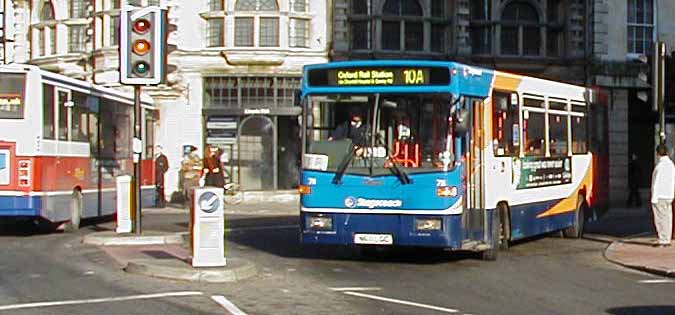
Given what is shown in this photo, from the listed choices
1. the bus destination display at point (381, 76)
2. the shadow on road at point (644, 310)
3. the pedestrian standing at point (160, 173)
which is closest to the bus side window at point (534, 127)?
the bus destination display at point (381, 76)

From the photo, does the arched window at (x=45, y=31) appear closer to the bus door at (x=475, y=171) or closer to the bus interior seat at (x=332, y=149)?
the bus interior seat at (x=332, y=149)

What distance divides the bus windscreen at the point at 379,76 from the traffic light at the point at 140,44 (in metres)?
3.25

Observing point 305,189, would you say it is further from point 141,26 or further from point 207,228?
point 141,26

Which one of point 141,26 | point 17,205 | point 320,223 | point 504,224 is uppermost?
point 141,26

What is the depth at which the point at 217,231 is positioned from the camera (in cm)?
1523

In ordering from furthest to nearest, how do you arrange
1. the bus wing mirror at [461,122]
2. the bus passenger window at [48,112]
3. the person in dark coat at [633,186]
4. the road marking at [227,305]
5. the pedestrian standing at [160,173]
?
1. the person in dark coat at [633,186]
2. the pedestrian standing at [160,173]
3. the bus passenger window at [48,112]
4. the bus wing mirror at [461,122]
5. the road marking at [227,305]

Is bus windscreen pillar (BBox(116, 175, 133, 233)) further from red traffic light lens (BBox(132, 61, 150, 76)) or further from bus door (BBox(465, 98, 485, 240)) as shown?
bus door (BBox(465, 98, 485, 240))

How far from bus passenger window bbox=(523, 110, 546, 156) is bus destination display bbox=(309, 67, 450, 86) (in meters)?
3.20

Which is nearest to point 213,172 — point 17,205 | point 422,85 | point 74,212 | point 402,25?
point 74,212

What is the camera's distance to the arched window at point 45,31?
136ft

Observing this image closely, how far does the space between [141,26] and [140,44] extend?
291 mm

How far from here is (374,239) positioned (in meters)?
16.8

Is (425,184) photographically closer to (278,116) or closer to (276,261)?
(276,261)

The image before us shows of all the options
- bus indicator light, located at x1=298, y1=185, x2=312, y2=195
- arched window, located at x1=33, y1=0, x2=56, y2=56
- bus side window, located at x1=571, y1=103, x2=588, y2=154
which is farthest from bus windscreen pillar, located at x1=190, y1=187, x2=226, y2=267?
arched window, located at x1=33, y1=0, x2=56, y2=56
